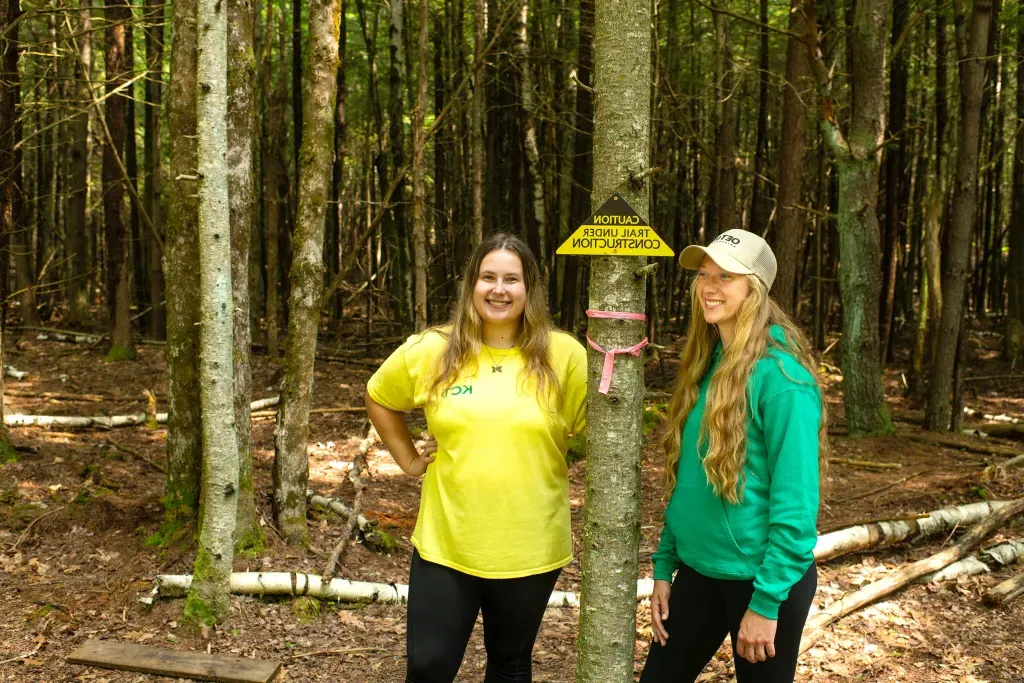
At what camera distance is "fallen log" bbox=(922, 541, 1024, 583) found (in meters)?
5.37

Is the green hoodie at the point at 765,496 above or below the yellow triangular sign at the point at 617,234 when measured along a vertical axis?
below

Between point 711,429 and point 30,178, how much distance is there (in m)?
22.2

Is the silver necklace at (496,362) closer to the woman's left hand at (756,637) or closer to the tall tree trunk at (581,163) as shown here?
the woman's left hand at (756,637)

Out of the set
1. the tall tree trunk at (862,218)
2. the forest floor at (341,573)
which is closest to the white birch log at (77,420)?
the forest floor at (341,573)

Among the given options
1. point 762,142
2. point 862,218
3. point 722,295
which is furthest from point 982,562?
point 762,142

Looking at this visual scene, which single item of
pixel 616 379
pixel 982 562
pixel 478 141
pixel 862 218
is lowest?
pixel 982 562

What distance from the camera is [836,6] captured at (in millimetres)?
13625

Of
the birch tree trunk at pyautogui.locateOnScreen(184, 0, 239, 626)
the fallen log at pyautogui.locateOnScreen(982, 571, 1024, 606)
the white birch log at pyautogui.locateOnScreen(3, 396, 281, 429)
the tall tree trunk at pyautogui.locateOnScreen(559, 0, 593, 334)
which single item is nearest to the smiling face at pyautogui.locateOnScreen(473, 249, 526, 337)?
the birch tree trunk at pyautogui.locateOnScreen(184, 0, 239, 626)

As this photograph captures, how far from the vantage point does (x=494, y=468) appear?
2.76 m

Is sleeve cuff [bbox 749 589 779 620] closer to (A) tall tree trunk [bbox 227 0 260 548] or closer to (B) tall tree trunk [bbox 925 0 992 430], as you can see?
(A) tall tree trunk [bbox 227 0 260 548]

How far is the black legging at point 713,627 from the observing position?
2.41 m

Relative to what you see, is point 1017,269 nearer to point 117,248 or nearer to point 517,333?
point 517,333

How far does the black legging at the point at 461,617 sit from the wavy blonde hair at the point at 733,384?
68 centimetres

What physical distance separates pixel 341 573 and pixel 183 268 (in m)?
2.23
